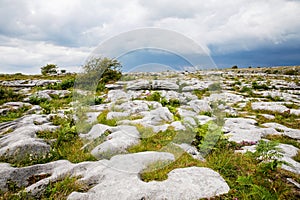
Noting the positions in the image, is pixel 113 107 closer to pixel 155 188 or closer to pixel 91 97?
pixel 91 97

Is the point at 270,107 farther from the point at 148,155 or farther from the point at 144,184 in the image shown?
the point at 144,184

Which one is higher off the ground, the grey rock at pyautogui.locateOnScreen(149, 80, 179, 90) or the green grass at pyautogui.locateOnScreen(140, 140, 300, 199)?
the grey rock at pyautogui.locateOnScreen(149, 80, 179, 90)

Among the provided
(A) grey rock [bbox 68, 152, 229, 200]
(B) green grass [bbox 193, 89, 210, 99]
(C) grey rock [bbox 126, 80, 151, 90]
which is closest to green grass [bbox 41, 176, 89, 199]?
Answer: (A) grey rock [bbox 68, 152, 229, 200]

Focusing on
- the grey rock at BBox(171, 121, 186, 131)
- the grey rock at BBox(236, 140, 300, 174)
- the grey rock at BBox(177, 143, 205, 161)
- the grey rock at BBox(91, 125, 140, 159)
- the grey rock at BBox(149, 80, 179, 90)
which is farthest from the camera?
the grey rock at BBox(149, 80, 179, 90)

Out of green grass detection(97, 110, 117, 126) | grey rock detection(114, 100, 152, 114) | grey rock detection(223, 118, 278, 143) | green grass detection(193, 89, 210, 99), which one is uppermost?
green grass detection(193, 89, 210, 99)

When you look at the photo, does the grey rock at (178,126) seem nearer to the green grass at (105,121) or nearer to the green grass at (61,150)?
the green grass at (105,121)

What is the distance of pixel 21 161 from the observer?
511 centimetres

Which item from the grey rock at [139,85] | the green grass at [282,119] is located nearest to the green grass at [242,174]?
the green grass at [282,119]

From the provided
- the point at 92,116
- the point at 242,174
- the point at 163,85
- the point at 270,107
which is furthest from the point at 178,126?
the point at 163,85

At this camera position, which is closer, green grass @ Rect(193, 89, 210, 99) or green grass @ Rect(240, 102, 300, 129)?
green grass @ Rect(240, 102, 300, 129)

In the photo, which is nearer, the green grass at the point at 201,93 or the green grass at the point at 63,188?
the green grass at the point at 63,188

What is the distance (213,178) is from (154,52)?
3.83 meters

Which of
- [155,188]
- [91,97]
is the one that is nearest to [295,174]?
[155,188]

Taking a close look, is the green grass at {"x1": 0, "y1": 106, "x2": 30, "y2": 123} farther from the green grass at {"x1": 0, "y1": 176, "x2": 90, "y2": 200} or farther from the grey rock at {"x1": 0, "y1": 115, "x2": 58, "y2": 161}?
the green grass at {"x1": 0, "y1": 176, "x2": 90, "y2": 200}
